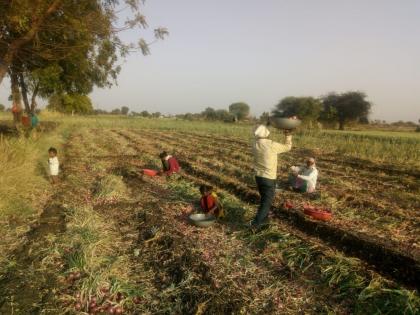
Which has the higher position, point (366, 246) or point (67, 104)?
point (67, 104)

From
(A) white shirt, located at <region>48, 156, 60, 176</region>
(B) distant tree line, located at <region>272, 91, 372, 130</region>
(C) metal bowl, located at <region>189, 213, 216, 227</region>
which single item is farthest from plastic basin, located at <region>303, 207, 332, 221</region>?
(B) distant tree line, located at <region>272, 91, 372, 130</region>

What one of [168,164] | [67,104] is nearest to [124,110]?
[67,104]

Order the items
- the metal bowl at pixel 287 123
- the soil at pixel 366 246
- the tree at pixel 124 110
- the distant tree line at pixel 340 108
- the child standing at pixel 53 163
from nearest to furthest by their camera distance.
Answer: the soil at pixel 366 246 → the metal bowl at pixel 287 123 → the child standing at pixel 53 163 → the distant tree line at pixel 340 108 → the tree at pixel 124 110

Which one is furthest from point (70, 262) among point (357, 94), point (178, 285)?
point (357, 94)

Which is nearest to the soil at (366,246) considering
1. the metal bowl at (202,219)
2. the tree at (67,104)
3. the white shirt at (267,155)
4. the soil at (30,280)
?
the white shirt at (267,155)

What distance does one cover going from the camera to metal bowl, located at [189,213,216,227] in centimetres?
641

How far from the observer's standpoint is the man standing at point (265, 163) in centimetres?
611

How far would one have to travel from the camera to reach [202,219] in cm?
662

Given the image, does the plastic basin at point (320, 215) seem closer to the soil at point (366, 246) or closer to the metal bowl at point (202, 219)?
the soil at point (366, 246)

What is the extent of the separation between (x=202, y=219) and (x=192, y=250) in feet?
3.85

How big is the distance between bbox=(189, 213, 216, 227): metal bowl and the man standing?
2.43 ft

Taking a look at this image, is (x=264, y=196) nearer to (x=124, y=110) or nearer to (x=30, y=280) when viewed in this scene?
(x=30, y=280)

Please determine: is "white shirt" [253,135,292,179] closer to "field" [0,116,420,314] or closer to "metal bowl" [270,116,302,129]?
"metal bowl" [270,116,302,129]

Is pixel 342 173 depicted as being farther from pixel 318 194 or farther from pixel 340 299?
pixel 340 299
